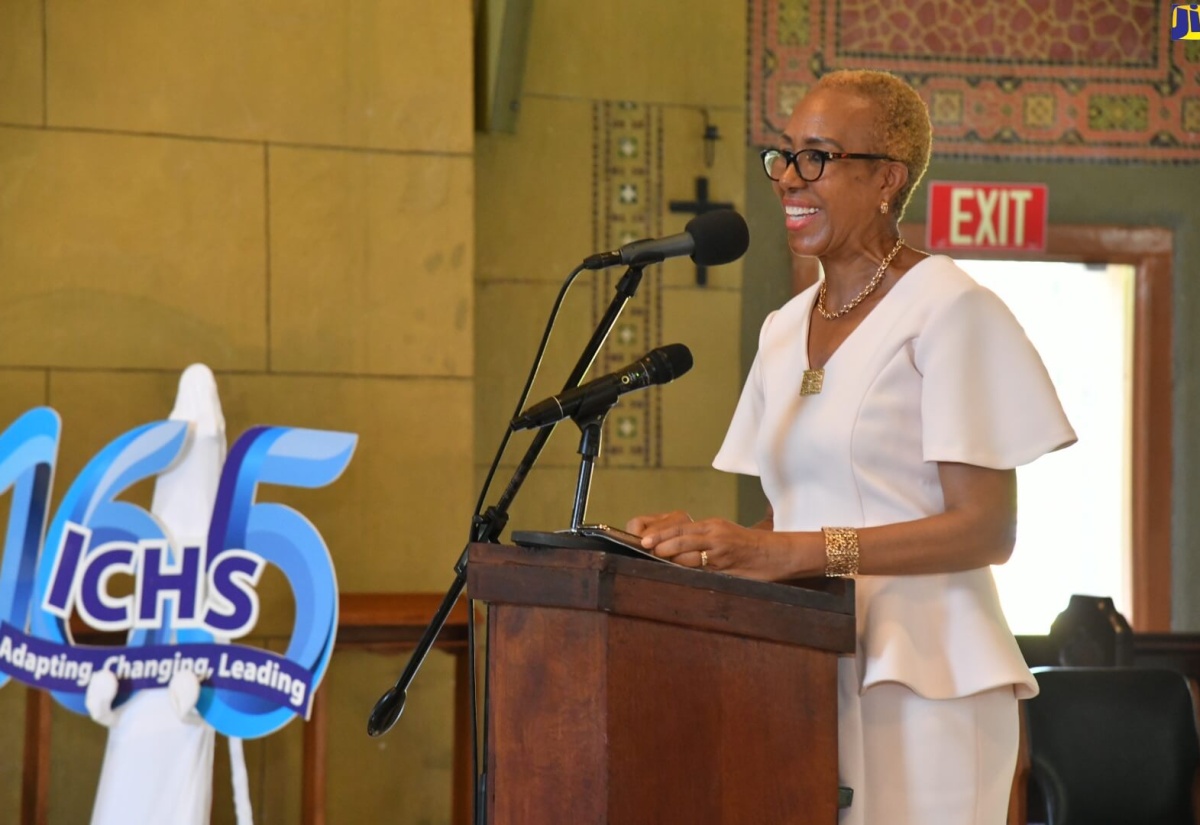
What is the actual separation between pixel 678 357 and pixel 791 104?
4.60 metres

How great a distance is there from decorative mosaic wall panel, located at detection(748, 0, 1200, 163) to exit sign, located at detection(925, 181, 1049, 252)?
0.55 ft

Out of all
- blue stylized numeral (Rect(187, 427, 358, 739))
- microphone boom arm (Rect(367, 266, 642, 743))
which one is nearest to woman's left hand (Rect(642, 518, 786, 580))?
microphone boom arm (Rect(367, 266, 642, 743))

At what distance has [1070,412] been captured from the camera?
6488 millimetres

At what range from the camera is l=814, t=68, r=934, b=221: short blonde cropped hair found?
6.26 feet

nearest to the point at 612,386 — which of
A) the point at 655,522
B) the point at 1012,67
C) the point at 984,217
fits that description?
the point at 655,522

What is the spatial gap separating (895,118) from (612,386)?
56cm

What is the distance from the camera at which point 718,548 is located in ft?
5.35

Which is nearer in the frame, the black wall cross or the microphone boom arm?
the microphone boom arm

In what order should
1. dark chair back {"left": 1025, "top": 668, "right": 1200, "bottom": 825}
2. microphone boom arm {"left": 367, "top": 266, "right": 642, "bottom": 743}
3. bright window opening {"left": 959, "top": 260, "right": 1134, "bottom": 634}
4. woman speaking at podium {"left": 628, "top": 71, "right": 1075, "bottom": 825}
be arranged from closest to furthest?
woman speaking at podium {"left": 628, "top": 71, "right": 1075, "bottom": 825}
microphone boom arm {"left": 367, "top": 266, "right": 642, "bottom": 743}
dark chair back {"left": 1025, "top": 668, "right": 1200, "bottom": 825}
bright window opening {"left": 959, "top": 260, "right": 1134, "bottom": 634}

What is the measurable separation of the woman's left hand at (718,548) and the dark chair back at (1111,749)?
8.10 feet

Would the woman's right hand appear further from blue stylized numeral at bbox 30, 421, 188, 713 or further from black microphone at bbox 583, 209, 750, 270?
blue stylized numeral at bbox 30, 421, 188, 713

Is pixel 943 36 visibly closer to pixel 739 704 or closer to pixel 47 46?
pixel 47 46

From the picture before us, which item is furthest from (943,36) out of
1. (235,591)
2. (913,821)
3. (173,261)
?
(913,821)

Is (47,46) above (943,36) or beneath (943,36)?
beneath
